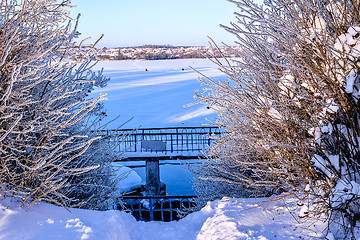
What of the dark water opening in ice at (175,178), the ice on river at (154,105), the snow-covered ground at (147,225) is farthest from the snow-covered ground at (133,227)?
the ice on river at (154,105)

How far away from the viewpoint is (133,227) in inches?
201

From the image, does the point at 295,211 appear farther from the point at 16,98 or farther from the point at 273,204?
the point at 16,98

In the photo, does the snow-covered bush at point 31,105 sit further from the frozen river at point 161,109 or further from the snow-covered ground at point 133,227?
the frozen river at point 161,109

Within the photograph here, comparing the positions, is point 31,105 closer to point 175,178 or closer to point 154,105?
point 175,178

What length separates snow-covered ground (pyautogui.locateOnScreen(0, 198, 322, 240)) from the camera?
12.0 ft

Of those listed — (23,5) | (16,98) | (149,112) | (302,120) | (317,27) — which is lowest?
(149,112)

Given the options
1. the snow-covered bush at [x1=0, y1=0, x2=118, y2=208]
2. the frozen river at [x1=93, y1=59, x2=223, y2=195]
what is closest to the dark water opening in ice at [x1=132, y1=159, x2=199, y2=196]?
the frozen river at [x1=93, y1=59, x2=223, y2=195]

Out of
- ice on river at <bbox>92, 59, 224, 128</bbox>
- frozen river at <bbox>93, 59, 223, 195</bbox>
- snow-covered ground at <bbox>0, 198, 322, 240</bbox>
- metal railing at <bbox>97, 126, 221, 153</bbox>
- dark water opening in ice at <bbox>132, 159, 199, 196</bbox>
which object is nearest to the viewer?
snow-covered ground at <bbox>0, 198, 322, 240</bbox>

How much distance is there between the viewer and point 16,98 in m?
4.23

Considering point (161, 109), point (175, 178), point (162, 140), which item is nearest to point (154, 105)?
point (161, 109)

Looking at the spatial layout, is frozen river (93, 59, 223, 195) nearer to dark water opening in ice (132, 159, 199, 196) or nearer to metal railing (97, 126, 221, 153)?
dark water opening in ice (132, 159, 199, 196)

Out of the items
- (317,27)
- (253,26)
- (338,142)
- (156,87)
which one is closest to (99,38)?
(253,26)

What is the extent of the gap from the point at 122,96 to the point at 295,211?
119 ft

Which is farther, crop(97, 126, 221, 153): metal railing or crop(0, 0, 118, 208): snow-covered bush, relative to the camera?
crop(97, 126, 221, 153): metal railing
